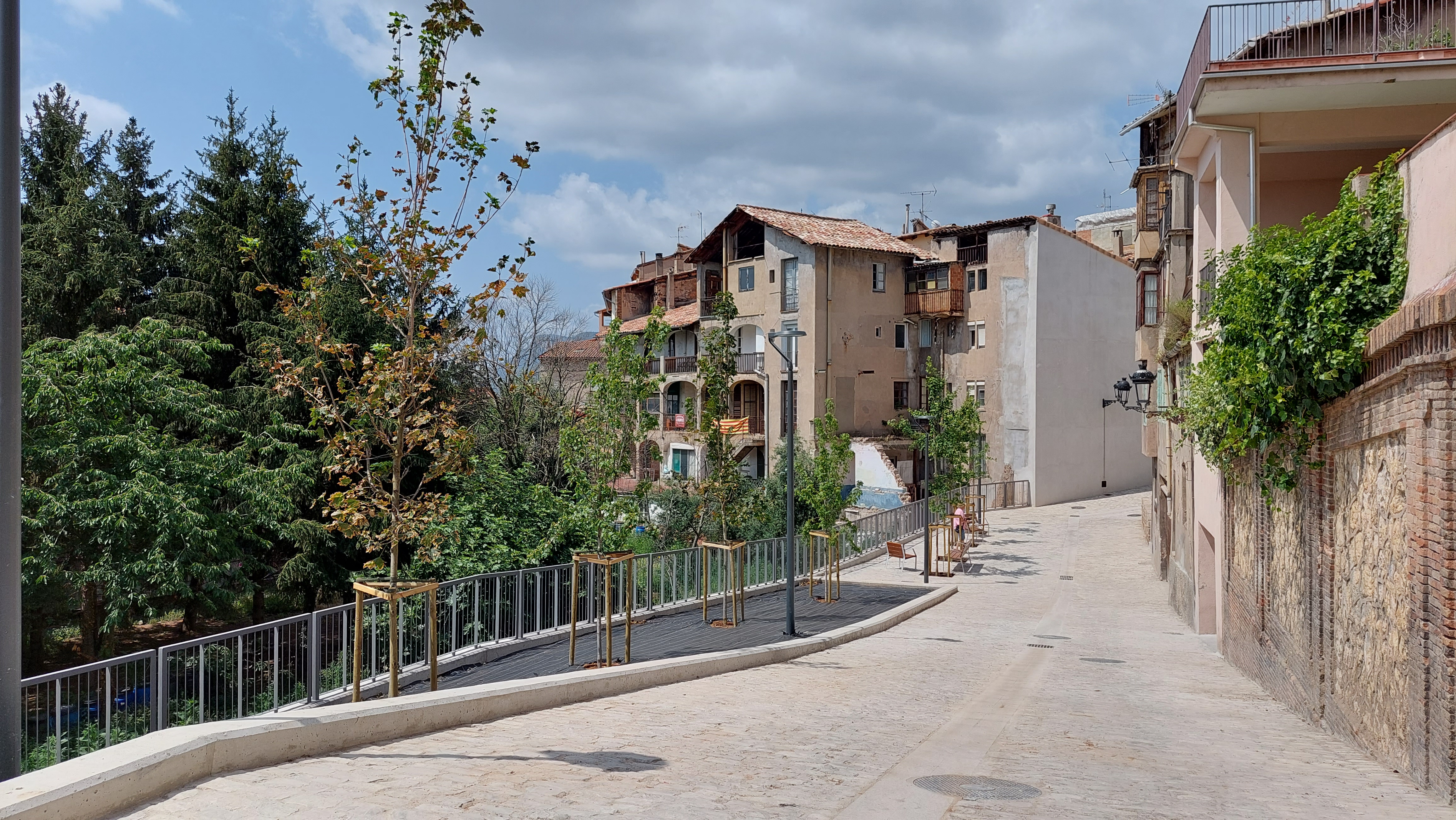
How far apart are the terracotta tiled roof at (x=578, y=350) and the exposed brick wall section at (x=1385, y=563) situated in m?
42.3

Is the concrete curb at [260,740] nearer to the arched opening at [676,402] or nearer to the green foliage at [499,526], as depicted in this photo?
the green foliage at [499,526]

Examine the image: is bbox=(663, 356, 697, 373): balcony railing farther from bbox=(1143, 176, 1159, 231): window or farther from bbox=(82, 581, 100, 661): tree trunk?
bbox=(82, 581, 100, 661): tree trunk

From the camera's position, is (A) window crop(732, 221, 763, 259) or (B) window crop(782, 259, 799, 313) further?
(A) window crop(732, 221, 763, 259)

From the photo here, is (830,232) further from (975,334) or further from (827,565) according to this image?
(827,565)

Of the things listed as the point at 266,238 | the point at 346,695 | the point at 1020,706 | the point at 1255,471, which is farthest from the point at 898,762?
the point at 266,238

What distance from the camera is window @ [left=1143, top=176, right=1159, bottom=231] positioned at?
92.5 feet

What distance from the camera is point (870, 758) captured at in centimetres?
743

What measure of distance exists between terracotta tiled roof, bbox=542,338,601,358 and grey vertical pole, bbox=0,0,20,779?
1798 inches

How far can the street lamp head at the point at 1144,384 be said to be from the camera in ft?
71.4

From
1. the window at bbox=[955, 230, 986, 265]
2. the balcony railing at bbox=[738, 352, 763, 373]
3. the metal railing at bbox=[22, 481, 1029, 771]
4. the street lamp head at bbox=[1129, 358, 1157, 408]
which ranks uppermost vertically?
the window at bbox=[955, 230, 986, 265]

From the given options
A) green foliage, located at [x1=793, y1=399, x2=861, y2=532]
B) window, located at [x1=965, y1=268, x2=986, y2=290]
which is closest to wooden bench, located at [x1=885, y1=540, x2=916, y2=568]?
green foliage, located at [x1=793, y1=399, x2=861, y2=532]

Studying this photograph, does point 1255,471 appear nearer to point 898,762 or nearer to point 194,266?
point 898,762

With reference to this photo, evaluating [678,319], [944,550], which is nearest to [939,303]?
[678,319]

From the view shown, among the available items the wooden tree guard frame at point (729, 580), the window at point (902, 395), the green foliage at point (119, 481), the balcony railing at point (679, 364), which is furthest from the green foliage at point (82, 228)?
the window at point (902, 395)
